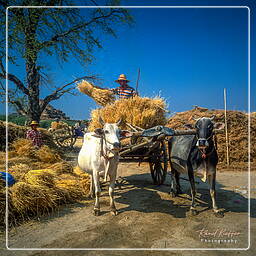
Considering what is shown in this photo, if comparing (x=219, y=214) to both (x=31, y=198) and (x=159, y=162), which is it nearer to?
(x=159, y=162)

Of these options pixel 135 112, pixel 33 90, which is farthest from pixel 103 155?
pixel 33 90

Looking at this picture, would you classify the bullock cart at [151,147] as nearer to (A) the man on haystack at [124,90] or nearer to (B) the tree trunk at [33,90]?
(A) the man on haystack at [124,90]

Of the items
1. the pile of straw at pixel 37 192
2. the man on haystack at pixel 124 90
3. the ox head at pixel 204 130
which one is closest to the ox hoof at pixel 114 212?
the pile of straw at pixel 37 192

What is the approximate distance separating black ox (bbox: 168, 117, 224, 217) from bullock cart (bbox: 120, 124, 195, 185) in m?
0.35

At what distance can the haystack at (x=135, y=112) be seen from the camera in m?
5.29

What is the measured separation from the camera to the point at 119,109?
17.5ft

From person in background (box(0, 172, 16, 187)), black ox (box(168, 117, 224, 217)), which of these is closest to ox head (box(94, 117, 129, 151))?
black ox (box(168, 117, 224, 217))

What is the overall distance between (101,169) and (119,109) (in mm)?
1822

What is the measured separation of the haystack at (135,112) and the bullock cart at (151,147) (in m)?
0.31

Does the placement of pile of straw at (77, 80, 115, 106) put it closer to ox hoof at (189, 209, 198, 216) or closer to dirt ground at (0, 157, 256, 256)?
dirt ground at (0, 157, 256, 256)

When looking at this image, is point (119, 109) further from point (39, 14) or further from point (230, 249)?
point (39, 14)

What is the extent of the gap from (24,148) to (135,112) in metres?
3.91

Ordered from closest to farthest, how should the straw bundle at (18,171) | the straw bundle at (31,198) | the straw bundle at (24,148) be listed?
the straw bundle at (31,198) → the straw bundle at (18,171) → the straw bundle at (24,148)

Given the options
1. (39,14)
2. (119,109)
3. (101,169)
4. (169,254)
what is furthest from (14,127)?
(169,254)
